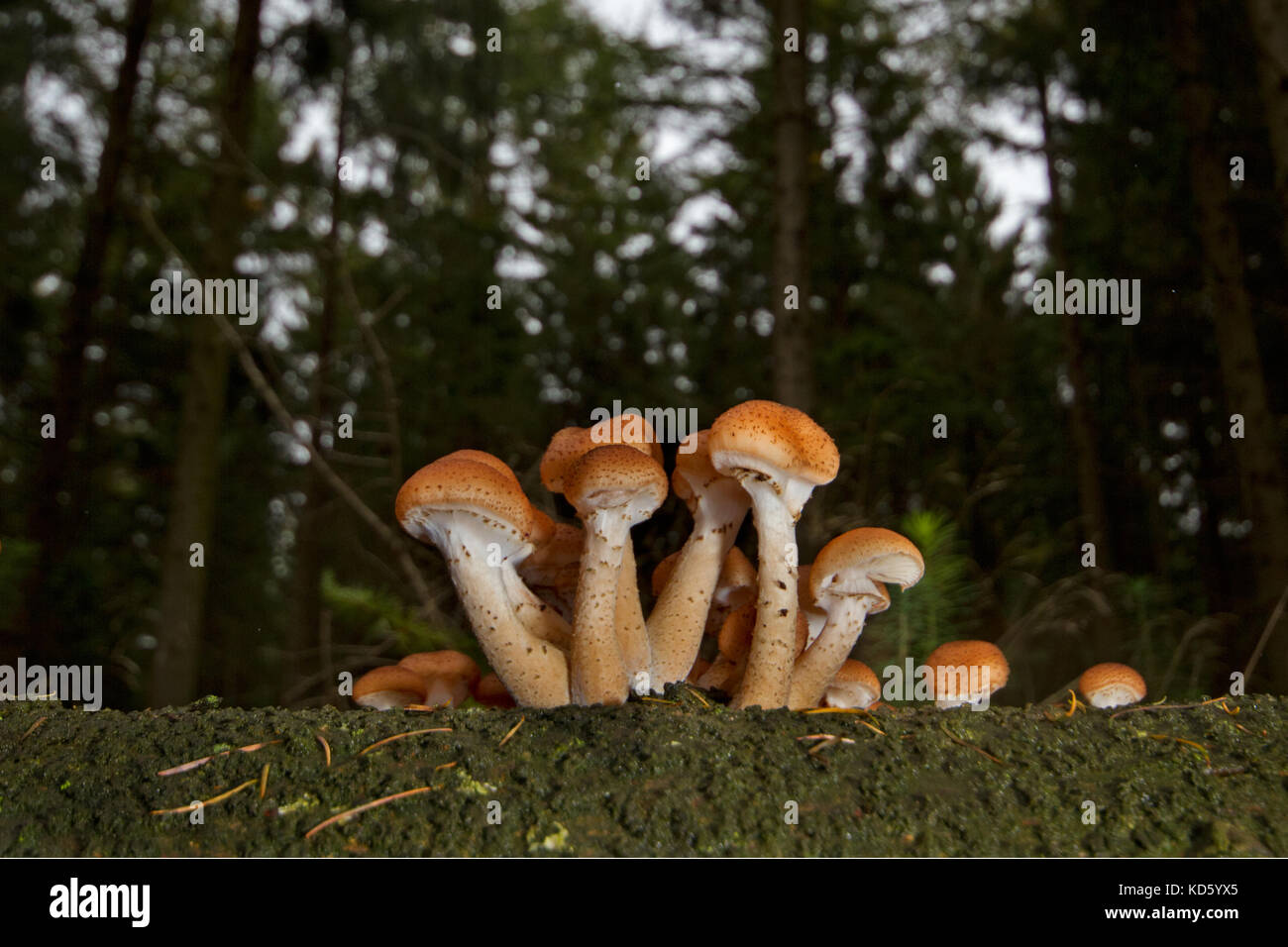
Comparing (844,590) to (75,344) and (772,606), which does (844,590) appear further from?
(75,344)

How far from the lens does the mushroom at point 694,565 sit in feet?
6.64

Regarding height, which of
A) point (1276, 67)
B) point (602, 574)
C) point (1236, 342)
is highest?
point (1276, 67)

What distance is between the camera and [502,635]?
1.89 meters

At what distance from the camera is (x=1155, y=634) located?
4.91m

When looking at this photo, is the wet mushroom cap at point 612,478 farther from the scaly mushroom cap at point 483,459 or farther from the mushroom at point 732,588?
the mushroom at point 732,588

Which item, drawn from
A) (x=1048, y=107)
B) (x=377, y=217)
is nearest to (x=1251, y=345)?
(x=1048, y=107)

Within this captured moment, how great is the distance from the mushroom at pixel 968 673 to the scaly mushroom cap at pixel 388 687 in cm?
130

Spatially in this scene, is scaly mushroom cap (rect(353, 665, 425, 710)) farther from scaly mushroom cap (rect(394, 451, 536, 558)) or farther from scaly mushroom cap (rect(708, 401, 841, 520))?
scaly mushroom cap (rect(708, 401, 841, 520))

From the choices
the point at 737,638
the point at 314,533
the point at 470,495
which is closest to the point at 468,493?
the point at 470,495

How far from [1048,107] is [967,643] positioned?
7.70 metres

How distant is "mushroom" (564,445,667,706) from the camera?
177 cm

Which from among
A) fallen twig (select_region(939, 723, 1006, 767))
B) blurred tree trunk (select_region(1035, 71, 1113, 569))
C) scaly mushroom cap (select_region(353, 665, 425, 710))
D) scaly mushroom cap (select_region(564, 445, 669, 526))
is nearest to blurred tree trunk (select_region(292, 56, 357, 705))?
scaly mushroom cap (select_region(353, 665, 425, 710))

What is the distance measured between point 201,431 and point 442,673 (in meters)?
4.89

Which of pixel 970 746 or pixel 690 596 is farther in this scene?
pixel 690 596
